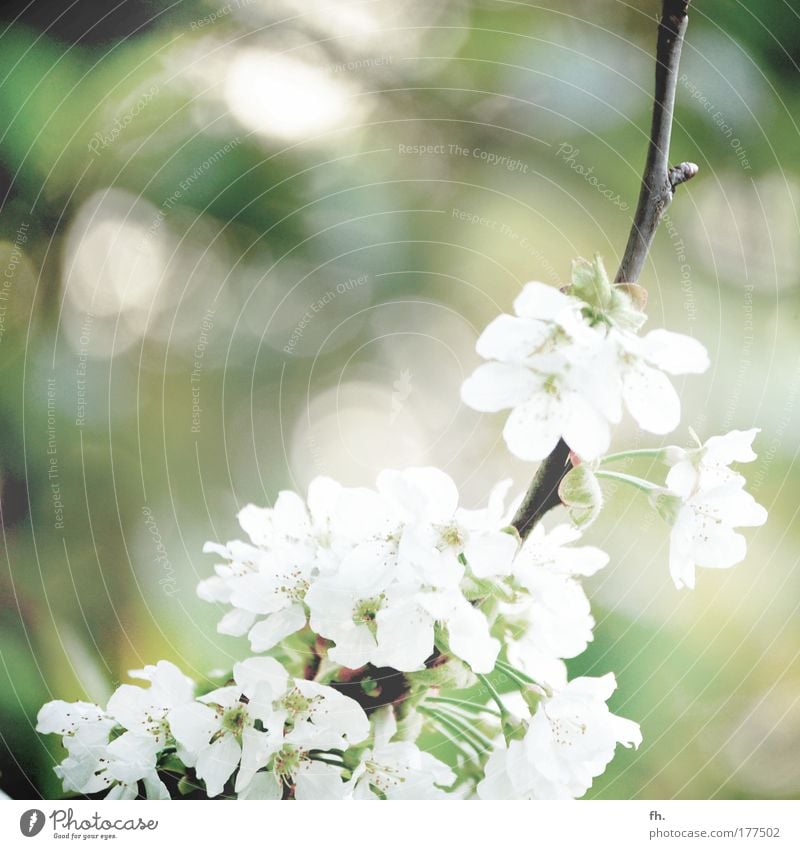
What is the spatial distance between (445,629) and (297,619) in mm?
98

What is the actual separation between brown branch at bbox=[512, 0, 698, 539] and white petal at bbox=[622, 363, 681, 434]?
0.05m

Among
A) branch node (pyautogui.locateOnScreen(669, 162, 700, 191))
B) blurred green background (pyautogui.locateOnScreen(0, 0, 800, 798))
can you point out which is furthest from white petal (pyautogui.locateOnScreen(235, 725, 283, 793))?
branch node (pyautogui.locateOnScreen(669, 162, 700, 191))

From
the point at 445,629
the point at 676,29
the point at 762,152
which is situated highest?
the point at 676,29

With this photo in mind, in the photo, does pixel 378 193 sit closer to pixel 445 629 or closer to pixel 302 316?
pixel 302 316

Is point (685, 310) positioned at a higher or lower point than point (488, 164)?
lower

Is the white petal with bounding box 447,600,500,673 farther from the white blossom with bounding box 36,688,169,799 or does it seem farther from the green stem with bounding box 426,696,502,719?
the white blossom with bounding box 36,688,169,799

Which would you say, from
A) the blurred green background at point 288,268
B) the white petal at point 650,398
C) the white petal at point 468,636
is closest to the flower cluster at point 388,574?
the white petal at point 468,636

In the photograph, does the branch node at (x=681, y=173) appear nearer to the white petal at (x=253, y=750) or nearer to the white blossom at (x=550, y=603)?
the white blossom at (x=550, y=603)

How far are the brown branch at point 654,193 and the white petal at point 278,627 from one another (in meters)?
0.15

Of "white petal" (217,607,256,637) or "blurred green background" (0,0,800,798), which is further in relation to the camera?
"blurred green background" (0,0,800,798)

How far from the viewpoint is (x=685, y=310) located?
0.73 m

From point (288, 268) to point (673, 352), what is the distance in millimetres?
405

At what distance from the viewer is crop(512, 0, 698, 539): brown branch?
0.49m

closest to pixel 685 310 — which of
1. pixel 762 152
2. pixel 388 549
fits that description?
pixel 762 152
